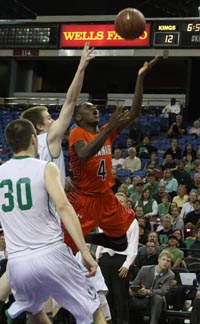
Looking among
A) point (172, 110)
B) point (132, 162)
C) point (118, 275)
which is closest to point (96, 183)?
point (118, 275)

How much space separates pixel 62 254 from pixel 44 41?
1229 centimetres

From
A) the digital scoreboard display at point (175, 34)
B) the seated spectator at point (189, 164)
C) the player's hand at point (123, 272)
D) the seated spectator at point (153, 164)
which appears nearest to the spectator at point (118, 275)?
the player's hand at point (123, 272)

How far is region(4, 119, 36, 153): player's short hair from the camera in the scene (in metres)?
4.55

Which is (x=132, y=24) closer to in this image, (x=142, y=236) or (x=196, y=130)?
(x=142, y=236)

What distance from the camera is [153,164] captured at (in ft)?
50.8

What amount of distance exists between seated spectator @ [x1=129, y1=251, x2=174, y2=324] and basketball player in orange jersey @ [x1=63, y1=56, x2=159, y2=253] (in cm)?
334

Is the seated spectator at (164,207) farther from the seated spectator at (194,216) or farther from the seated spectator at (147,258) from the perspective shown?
the seated spectator at (147,258)

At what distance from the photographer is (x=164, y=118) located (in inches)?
765

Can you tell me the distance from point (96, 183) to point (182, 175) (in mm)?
8130

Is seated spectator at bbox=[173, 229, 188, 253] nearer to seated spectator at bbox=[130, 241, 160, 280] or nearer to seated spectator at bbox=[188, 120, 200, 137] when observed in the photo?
seated spectator at bbox=[130, 241, 160, 280]

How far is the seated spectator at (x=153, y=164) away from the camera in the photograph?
601 inches

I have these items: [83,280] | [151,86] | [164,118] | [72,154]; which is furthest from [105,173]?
[151,86]

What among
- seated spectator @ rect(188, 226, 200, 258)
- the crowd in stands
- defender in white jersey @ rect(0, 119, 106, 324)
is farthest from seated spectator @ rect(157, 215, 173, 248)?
defender in white jersey @ rect(0, 119, 106, 324)

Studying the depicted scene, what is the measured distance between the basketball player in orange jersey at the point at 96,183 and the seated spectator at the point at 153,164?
8.63 m
